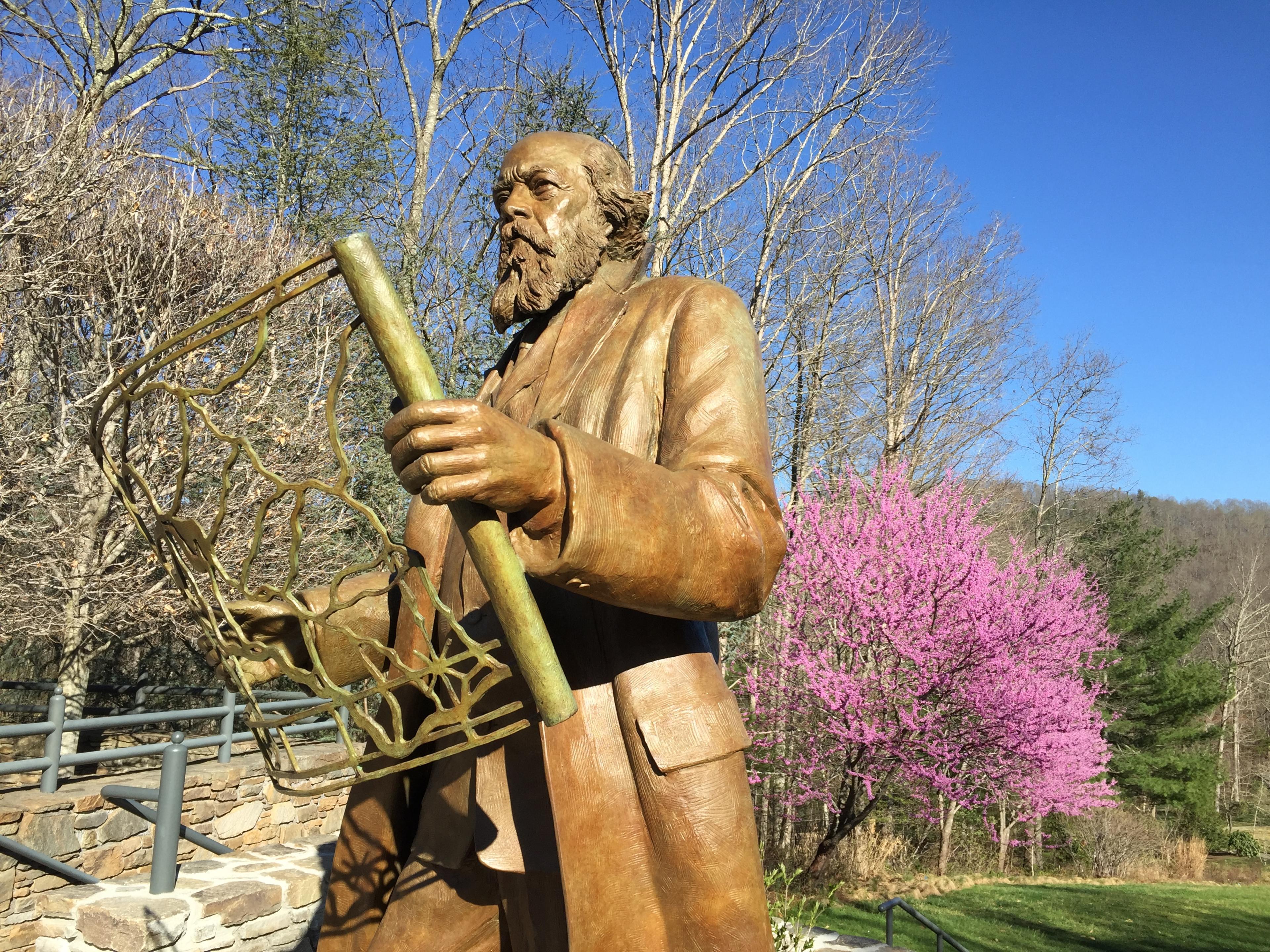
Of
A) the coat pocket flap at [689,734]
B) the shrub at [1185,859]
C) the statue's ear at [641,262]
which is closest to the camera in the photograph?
the coat pocket flap at [689,734]

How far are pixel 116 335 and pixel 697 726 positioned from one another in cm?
916

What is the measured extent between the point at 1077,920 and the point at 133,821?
1238cm

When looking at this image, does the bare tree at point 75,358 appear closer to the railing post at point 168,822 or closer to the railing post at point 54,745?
the railing post at point 54,745

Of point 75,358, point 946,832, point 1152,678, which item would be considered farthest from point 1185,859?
point 75,358

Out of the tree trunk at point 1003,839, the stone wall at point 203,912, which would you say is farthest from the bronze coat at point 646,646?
the tree trunk at point 1003,839

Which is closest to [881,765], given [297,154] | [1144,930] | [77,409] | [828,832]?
[828,832]

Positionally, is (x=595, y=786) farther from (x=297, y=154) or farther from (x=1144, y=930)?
(x=1144, y=930)

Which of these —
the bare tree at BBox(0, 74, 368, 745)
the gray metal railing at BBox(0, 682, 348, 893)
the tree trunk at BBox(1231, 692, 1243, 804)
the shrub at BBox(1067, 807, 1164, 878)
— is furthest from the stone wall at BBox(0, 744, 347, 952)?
the tree trunk at BBox(1231, 692, 1243, 804)

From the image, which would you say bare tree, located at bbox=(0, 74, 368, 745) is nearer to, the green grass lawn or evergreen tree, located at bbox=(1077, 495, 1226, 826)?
the green grass lawn

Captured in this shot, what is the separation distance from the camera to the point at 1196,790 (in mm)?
23250

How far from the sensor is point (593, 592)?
4.03 ft

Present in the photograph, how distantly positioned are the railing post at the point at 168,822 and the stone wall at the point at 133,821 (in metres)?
0.88

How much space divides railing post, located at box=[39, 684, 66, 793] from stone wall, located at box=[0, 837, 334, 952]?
205 centimetres

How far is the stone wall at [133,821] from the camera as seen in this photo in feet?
21.9
